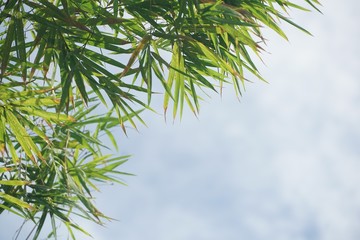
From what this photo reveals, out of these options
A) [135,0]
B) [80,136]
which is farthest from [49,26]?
[80,136]

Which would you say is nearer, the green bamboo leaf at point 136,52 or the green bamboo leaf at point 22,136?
the green bamboo leaf at point 136,52

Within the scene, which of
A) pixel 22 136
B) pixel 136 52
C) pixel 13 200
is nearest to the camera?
pixel 136 52

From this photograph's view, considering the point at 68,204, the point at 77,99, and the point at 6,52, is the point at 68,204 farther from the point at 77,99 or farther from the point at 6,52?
the point at 6,52

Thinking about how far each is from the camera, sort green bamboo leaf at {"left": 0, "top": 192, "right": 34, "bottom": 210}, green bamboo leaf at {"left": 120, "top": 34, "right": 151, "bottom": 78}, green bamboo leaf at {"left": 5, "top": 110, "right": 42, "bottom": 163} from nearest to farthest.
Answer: green bamboo leaf at {"left": 120, "top": 34, "right": 151, "bottom": 78} < green bamboo leaf at {"left": 5, "top": 110, "right": 42, "bottom": 163} < green bamboo leaf at {"left": 0, "top": 192, "right": 34, "bottom": 210}

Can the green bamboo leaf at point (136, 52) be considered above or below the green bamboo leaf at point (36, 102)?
above

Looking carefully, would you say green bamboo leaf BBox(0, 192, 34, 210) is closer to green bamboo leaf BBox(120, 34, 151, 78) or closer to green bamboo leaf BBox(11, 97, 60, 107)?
green bamboo leaf BBox(11, 97, 60, 107)

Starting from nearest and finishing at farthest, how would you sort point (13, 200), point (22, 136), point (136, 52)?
point (136, 52) < point (22, 136) < point (13, 200)

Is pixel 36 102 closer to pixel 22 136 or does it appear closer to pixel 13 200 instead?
pixel 22 136

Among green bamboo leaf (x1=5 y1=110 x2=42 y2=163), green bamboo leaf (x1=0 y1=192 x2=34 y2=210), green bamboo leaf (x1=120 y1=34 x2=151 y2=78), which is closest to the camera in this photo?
green bamboo leaf (x1=120 y1=34 x2=151 y2=78)

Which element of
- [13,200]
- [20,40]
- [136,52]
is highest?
[136,52]

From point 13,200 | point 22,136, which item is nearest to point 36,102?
point 22,136

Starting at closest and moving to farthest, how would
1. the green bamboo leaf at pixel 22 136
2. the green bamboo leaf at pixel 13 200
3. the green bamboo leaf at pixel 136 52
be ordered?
the green bamboo leaf at pixel 136 52, the green bamboo leaf at pixel 22 136, the green bamboo leaf at pixel 13 200

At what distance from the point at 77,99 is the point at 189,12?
3.56 feet

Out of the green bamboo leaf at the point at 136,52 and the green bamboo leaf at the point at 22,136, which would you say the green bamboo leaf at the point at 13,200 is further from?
the green bamboo leaf at the point at 136,52
